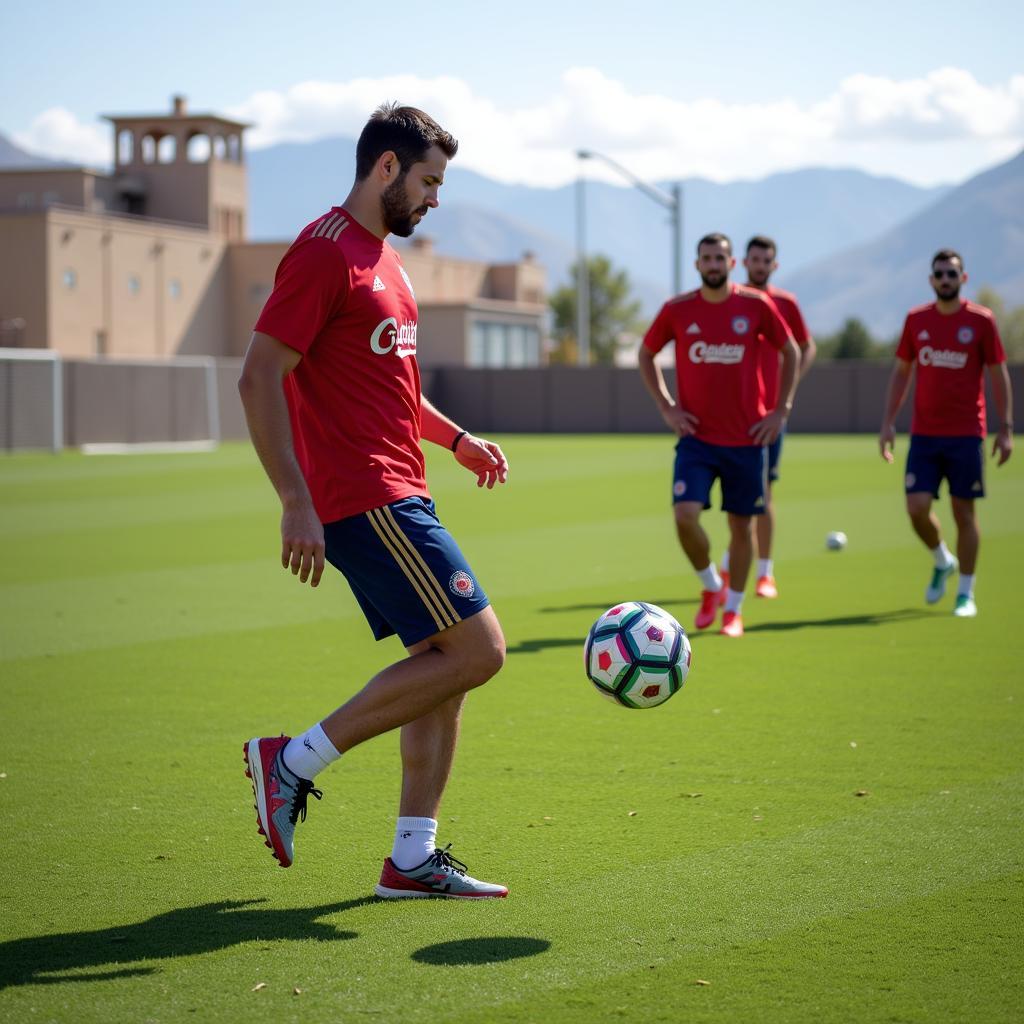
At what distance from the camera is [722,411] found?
9.65 m

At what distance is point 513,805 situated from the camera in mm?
5629

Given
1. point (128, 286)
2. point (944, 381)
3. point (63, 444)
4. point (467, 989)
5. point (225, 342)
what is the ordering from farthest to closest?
point (225, 342)
point (128, 286)
point (63, 444)
point (944, 381)
point (467, 989)

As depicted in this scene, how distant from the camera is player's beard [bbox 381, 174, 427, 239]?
4.52 m

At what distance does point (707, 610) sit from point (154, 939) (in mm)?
6209

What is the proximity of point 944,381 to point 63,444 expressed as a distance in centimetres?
2965

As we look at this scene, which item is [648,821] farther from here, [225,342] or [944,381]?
[225,342]

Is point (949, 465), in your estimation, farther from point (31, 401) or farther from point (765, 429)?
point (31, 401)

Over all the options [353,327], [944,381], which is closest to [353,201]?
[353,327]

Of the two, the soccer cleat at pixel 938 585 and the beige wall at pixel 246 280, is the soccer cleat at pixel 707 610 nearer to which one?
the soccer cleat at pixel 938 585

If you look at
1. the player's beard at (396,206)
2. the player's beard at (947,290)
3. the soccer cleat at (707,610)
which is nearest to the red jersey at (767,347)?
the player's beard at (947,290)

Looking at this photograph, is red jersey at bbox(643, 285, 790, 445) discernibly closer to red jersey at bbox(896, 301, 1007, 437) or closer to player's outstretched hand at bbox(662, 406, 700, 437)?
player's outstretched hand at bbox(662, 406, 700, 437)

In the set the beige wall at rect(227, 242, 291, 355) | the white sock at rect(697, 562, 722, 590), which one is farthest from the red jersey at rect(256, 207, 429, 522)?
the beige wall at rect(227, 242, 291, 355)

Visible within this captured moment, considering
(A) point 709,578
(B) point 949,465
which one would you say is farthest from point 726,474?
(B) point 949,465

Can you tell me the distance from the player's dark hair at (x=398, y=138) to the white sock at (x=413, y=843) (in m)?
1.99
